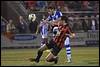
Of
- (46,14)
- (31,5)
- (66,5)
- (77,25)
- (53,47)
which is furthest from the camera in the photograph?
(66,5)

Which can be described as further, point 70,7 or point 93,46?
point 70,7

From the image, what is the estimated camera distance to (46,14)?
29516 millimetres

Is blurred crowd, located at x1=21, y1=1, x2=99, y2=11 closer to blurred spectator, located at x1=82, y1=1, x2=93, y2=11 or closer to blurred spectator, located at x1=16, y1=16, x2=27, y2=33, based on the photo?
blurred spectator, located at x1=82, y1=1, x2=93, y2=11

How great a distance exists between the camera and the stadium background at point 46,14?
97.5 ft

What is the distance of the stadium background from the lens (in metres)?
29.7

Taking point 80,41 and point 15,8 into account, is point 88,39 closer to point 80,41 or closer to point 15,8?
point 80,41

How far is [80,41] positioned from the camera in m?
30.4

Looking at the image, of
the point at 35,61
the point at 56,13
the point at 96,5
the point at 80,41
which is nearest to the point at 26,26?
the point at 80,41

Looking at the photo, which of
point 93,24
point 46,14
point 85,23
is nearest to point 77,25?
point 85,23

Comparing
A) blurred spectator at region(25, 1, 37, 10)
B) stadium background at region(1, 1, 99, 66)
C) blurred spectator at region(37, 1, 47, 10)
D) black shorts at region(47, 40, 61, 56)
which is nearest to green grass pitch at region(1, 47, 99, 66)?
black shorts at region(47, 40, 61, 56)

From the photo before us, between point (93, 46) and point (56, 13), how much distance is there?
12065 mm

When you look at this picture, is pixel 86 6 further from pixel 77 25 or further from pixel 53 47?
pixel 53 47

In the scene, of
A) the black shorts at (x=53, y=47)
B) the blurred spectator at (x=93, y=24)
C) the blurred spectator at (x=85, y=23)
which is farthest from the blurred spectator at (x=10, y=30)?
the black shorts at (x=53, y=47)

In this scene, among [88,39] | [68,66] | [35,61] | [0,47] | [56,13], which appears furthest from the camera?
[88,39]
